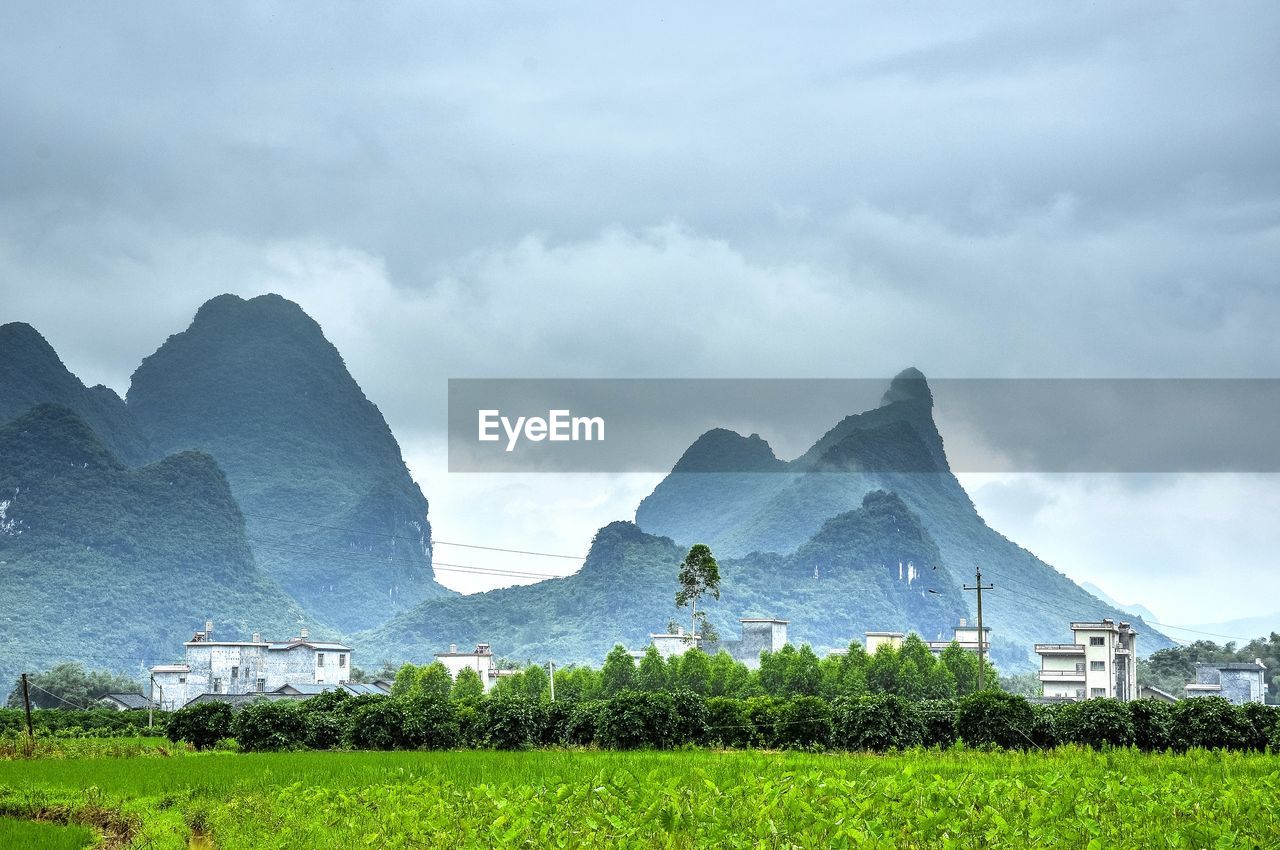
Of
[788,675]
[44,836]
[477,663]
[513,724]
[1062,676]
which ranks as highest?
[44,836]

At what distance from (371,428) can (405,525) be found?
25.7 metres

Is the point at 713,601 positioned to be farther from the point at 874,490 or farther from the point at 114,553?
the point at 114,553

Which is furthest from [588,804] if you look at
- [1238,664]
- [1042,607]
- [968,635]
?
[1042,607]

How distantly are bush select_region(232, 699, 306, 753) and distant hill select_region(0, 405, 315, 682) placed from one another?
69.4m

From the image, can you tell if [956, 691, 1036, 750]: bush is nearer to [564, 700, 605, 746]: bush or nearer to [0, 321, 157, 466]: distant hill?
[564, 700, 605, 746]: bush

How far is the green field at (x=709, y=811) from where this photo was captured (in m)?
5.62

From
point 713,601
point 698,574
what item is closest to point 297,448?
point 713,601

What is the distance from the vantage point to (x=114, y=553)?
97438 mm

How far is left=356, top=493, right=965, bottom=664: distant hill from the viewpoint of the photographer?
99875 millimetres

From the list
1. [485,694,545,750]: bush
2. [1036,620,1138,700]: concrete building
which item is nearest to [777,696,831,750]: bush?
[485,694,545,750]: bush

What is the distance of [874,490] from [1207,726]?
356ft

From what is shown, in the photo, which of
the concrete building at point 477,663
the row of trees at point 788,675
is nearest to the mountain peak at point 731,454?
the concrete building at point 477,663

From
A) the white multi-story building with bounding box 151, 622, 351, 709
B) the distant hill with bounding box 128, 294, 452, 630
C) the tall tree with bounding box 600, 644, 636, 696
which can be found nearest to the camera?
the tall tree with bounding box 600, 644, 636, 696

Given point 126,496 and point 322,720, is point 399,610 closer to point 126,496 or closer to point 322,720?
point 126,496
